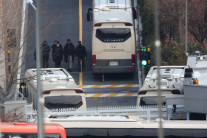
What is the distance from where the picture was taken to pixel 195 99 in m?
16.2

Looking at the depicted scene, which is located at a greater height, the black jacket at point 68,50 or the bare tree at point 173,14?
the bare tree at point 173,14

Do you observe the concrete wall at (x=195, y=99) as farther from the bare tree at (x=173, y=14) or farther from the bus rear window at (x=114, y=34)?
the bare tree at (x=173, y=14)

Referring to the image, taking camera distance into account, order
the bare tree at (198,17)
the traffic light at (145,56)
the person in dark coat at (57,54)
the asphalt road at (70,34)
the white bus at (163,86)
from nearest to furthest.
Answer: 1. the white bus at (163,86)
2. the traffic light at (145,56)
3. the asphalt road at (70,34)
4. the person in dark coat at (57,54)
5. the bare tree at (198,17)

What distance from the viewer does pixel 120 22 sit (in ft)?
91.0

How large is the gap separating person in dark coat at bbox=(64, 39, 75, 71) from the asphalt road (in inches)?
20.8

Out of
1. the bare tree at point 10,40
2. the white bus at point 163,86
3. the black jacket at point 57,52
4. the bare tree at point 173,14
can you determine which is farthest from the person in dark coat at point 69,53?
the bare tree at point 10,40

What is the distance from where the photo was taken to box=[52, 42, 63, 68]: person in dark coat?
1171 inches

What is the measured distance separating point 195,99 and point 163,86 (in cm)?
344

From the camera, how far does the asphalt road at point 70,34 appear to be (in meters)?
25.1

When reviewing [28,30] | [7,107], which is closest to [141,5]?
[28,30]

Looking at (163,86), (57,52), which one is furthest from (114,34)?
(163,86)

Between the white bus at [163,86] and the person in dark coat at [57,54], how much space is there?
926cm

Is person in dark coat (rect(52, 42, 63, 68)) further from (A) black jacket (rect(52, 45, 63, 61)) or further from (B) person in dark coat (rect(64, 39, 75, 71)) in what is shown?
(B) person in dark coat (rect(64, 39, 75, 71))

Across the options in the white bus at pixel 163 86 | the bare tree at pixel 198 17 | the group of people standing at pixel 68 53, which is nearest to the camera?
the white bus at pixel 163 86
